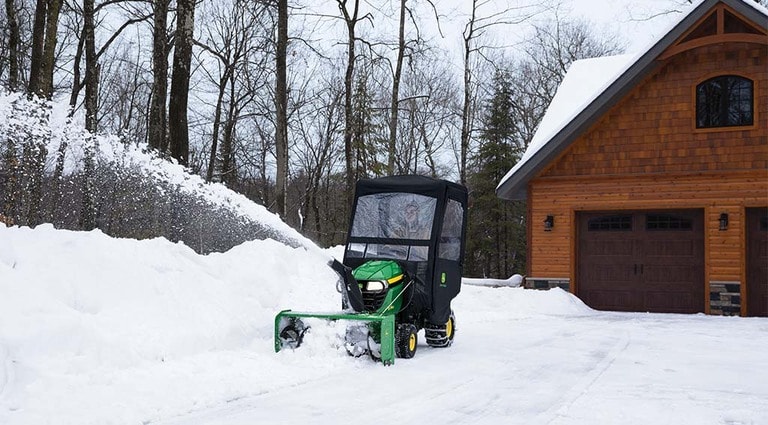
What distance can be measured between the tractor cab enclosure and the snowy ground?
791 millimetres

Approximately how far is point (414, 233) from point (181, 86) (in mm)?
7601

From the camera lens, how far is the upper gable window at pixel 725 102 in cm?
1752

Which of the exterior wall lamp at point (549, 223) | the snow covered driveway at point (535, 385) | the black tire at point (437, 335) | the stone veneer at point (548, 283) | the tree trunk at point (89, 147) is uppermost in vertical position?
the tree trunk at point (89, 147)

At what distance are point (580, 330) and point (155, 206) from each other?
8.27m

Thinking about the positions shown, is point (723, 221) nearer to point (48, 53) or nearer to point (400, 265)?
point (400, 265)

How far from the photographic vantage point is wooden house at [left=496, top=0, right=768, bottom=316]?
56.1 feet

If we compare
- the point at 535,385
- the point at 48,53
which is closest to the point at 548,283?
the point at 535,385

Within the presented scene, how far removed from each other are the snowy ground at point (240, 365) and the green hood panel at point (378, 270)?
Answer: 2.94 ft

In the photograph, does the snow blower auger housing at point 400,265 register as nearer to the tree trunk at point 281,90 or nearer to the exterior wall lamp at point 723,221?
the exterior wall lamp at point 723,221

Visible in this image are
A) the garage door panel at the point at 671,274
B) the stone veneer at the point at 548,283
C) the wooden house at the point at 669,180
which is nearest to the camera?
the wooden house at the point at 669,180

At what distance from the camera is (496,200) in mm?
35281

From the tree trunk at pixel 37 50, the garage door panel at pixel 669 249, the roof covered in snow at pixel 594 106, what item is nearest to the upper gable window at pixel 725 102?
the roof covered in snow at pixel 594 106

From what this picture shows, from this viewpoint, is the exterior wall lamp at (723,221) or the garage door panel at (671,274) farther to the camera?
the garage door panel at (671,274)

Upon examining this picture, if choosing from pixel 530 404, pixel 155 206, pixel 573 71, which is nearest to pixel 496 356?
pixel 530 404
